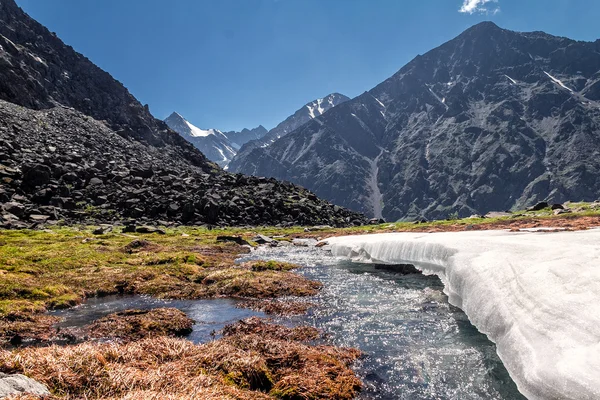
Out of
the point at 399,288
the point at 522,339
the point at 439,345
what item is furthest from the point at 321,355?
the point at 399,288

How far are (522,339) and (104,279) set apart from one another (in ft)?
75.7

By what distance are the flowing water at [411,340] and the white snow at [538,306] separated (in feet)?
2.17

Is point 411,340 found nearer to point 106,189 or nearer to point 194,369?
point 194,369

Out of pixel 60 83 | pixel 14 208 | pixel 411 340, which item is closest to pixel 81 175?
pixel 14 208

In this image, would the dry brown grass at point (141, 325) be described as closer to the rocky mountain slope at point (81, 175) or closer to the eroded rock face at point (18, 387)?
the eroded rock face at point (18, 387)

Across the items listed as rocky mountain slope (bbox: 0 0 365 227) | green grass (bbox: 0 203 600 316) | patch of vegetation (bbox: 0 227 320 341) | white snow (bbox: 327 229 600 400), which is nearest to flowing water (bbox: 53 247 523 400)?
white snow (bbox: 327 229 600 400)

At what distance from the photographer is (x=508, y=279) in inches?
529

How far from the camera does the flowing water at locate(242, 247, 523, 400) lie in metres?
9.66

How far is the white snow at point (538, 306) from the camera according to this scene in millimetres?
8125

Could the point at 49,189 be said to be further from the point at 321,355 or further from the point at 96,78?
the point at 96,78

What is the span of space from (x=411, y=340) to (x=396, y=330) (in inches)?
41.1

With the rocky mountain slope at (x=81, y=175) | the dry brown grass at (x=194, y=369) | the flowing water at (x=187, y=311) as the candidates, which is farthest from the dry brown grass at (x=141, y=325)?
the rocky mountain slope at (x=81, y=175)

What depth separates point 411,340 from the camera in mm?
12891

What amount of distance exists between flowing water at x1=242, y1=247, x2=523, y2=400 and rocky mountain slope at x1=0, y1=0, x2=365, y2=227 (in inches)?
1943
